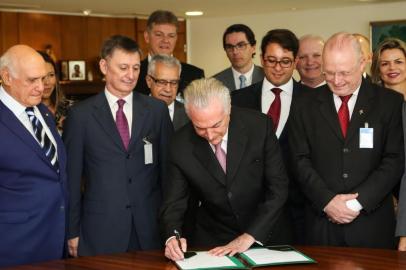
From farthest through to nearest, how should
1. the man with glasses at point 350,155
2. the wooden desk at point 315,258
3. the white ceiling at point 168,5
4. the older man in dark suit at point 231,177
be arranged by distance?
the white ceiling at point 168,5, the man with glasses at point 350,155, the older man in dark suit at point 231,177, the wooden desk at point 315,258

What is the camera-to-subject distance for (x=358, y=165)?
3.15 m

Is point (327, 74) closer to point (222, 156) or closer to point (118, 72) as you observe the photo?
point (222, 156)

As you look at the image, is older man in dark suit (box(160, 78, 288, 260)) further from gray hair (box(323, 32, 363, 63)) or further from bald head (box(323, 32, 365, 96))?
gray hair (box(323, 32, 363, 63))

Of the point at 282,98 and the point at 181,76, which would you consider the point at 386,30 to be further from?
the point at 282,98

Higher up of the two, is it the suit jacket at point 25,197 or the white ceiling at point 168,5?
the white ceiling at point 168,5

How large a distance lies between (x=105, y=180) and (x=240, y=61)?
2014mm

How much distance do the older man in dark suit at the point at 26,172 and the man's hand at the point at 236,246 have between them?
0.93 metres

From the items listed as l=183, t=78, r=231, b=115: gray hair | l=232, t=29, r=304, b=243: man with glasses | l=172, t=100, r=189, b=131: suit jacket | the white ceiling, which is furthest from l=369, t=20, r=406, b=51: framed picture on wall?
l=183, t=78, r=231, b=115: gray hair

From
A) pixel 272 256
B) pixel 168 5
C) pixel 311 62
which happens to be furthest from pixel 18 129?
pixel 168 5

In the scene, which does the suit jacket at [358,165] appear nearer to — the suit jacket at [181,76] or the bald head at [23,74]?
the bald head at [23,74]

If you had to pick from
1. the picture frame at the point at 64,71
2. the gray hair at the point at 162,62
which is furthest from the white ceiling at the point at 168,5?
the gray hair at the point at 162,62

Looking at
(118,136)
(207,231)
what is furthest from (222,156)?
(118,136)

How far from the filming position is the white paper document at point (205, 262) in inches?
102

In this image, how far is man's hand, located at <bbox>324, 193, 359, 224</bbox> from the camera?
3.06 metres
